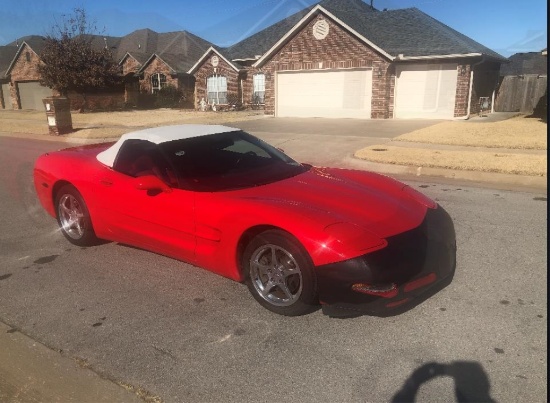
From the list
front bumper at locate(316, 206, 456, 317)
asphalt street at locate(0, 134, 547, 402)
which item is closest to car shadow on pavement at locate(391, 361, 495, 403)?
asphalt street at locate(0, 134, 547, 402)

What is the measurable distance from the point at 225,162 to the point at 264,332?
1.70m

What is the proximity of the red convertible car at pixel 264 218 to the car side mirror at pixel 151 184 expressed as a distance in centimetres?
1

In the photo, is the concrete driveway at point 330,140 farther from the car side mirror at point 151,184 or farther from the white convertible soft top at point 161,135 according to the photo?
the car side mirror at point 151,184

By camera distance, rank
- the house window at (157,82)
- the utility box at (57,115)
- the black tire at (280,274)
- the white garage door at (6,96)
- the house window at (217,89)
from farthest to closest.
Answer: the white garage door at (6,96) → the house window at (157,82) → the house window at (217,89) → the utility box at (57,115) → the black tire at (280,274)

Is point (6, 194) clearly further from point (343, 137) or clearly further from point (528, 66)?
point (528, 66)

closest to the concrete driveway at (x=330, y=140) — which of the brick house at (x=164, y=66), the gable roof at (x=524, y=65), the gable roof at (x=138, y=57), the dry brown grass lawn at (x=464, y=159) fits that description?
the dry brown grass lawn at (x=464, y=159)

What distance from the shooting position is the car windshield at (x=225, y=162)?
12.6ft

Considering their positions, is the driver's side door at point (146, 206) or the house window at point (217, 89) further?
the house window at point (217, 89)

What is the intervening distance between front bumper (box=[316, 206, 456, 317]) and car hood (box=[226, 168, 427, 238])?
0.49 feet

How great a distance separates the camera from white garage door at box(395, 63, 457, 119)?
20578 mm

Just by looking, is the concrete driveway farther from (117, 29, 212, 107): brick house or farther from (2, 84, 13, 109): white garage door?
(2, 84, 13, 109): white garage door

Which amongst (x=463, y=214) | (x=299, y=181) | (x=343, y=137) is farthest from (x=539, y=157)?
(x=299, y=181)

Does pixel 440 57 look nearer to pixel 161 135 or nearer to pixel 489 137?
pixel 489 137

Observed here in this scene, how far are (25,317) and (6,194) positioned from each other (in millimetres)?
4874
